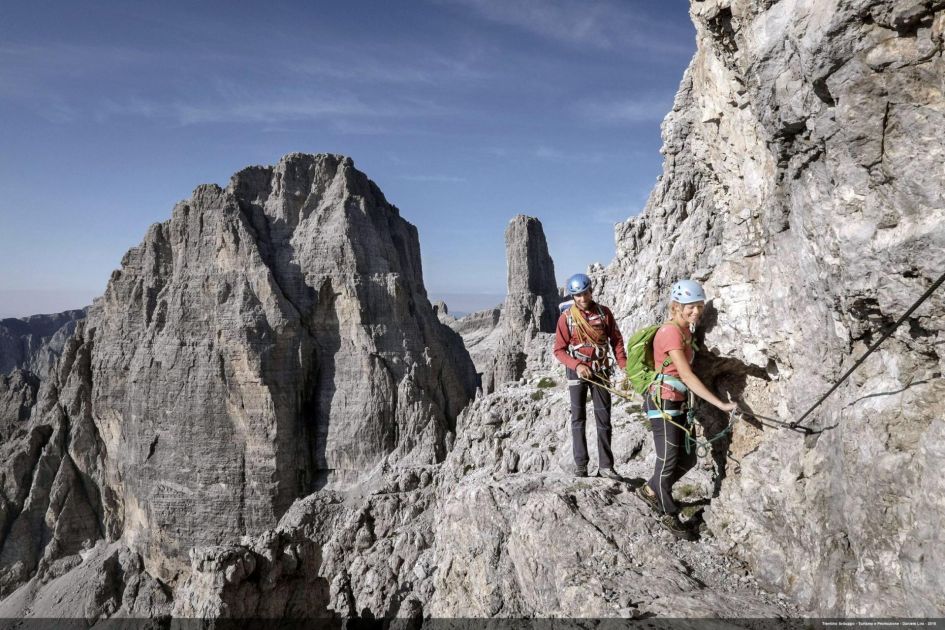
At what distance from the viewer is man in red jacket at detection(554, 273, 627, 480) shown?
8.15 meters

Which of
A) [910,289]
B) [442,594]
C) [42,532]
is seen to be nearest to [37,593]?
[42,532]

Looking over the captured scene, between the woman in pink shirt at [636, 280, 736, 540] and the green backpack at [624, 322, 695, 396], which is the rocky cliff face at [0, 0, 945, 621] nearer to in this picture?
the woman in pink shirt at [636, 280, 736, 540]

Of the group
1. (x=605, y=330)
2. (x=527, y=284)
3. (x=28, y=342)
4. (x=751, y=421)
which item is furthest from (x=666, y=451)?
(x=28, y=342)

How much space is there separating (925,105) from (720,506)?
4.63 m

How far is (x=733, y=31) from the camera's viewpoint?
19.5 feet

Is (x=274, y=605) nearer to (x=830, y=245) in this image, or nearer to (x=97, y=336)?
(x=830, y=245)

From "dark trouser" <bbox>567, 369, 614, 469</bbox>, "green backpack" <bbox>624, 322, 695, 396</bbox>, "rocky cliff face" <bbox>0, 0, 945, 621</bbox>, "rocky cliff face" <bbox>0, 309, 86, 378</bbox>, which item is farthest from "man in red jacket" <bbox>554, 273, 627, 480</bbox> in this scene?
"rocky cliff face" <bbox>0, 309, 86, 378</bbox>

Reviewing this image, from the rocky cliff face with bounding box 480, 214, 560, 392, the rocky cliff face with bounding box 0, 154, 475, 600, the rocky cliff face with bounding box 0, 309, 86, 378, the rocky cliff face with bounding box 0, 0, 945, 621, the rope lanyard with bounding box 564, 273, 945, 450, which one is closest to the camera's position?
the rope lanyard with bounding box 564, 273, 945, 450

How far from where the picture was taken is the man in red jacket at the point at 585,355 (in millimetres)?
8148

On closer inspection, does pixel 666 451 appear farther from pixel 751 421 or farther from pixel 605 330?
pixel 605 330

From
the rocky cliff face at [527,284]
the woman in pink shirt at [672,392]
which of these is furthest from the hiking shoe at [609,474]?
the rocky cliff face at [527,284]

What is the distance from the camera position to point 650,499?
697 cm

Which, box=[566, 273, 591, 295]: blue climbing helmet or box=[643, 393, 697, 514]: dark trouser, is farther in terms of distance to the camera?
box=[566, 273, 591, 295]: blue climbing helmet

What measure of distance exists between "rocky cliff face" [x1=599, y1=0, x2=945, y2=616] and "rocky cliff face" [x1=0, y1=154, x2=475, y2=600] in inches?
1283
